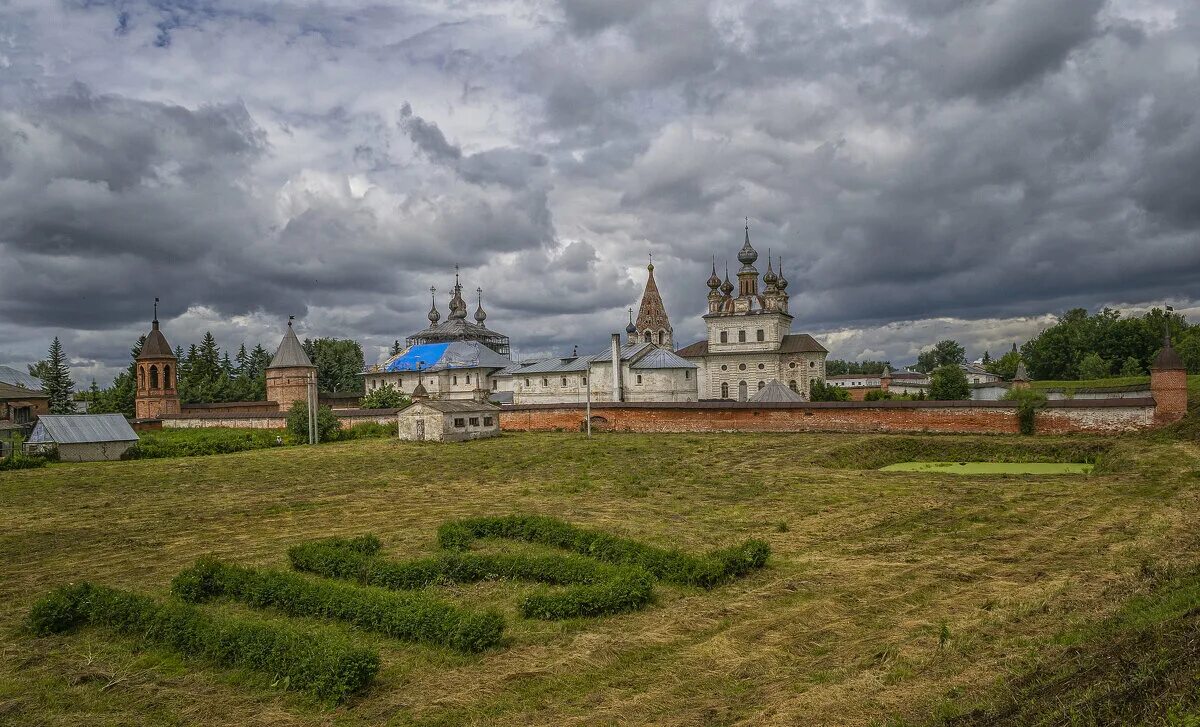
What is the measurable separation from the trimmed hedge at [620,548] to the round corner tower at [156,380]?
1806 inches

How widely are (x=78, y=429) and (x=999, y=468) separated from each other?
3648 centimetres

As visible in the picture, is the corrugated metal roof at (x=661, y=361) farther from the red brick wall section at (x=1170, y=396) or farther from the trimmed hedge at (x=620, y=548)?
the trimmed hedge at (x=620, y=548)

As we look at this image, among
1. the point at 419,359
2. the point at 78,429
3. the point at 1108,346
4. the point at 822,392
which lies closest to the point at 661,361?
the point at 822,392

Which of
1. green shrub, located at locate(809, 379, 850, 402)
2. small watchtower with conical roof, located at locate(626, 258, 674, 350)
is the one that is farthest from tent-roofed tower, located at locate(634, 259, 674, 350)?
green shrub, located at locate(809, 379, 850, 402)

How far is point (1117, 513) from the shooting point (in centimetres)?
1394

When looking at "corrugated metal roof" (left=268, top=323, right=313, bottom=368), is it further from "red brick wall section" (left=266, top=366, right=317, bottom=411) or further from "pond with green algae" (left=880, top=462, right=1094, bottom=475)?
"pond with green algae" (left=880, top=462, right=1094, bottom=475)

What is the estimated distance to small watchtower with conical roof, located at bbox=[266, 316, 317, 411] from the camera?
182ft

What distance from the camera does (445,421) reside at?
114 ft

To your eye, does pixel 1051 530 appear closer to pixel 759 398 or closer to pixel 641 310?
pixel 759 398

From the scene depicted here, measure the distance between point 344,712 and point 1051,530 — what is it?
1192cm

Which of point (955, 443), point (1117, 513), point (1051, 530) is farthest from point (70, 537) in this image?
point (955, 443)

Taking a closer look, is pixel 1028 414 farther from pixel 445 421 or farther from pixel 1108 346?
pixel 1108 346

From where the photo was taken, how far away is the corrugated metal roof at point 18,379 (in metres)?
54.8

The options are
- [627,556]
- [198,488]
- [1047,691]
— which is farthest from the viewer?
[198,488]
